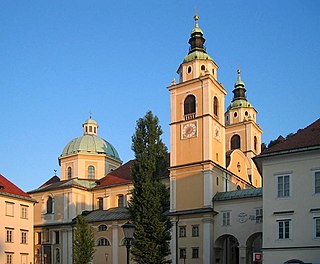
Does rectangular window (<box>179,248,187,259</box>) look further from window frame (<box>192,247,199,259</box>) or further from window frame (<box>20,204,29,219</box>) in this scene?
window frame (<box>20,204,29,219</box>)

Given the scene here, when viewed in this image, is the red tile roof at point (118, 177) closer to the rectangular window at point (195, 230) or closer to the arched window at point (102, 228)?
the arched window at point (102, 228)

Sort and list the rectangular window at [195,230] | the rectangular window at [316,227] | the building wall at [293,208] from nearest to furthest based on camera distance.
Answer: the rectangular window at [316,227] → the building wall at [293,208] → the rectangular window at [195,230]

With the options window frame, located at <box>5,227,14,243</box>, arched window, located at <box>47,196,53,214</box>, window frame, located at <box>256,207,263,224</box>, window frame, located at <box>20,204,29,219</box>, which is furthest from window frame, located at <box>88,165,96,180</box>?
window frame, located at <box>256,207,263,224</box>

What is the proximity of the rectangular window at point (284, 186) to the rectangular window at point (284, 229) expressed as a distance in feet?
5.70

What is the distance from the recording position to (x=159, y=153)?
46.6 m

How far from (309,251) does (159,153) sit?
15489 mm

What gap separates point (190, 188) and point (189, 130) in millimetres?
5773

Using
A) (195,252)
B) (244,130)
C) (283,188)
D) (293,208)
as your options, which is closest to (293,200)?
(293,208)

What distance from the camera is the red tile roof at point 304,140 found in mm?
36906

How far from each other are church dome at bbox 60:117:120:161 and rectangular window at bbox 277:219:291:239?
40617 mm

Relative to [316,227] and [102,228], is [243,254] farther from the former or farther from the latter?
[102,228]

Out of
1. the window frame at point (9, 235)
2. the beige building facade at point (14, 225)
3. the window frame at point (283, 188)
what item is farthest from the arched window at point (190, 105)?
the window frame at point (9, 235)

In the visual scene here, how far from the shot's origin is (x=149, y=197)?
4384 centimetres

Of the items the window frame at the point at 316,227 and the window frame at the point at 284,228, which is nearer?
the window frame at the point at 316,227
